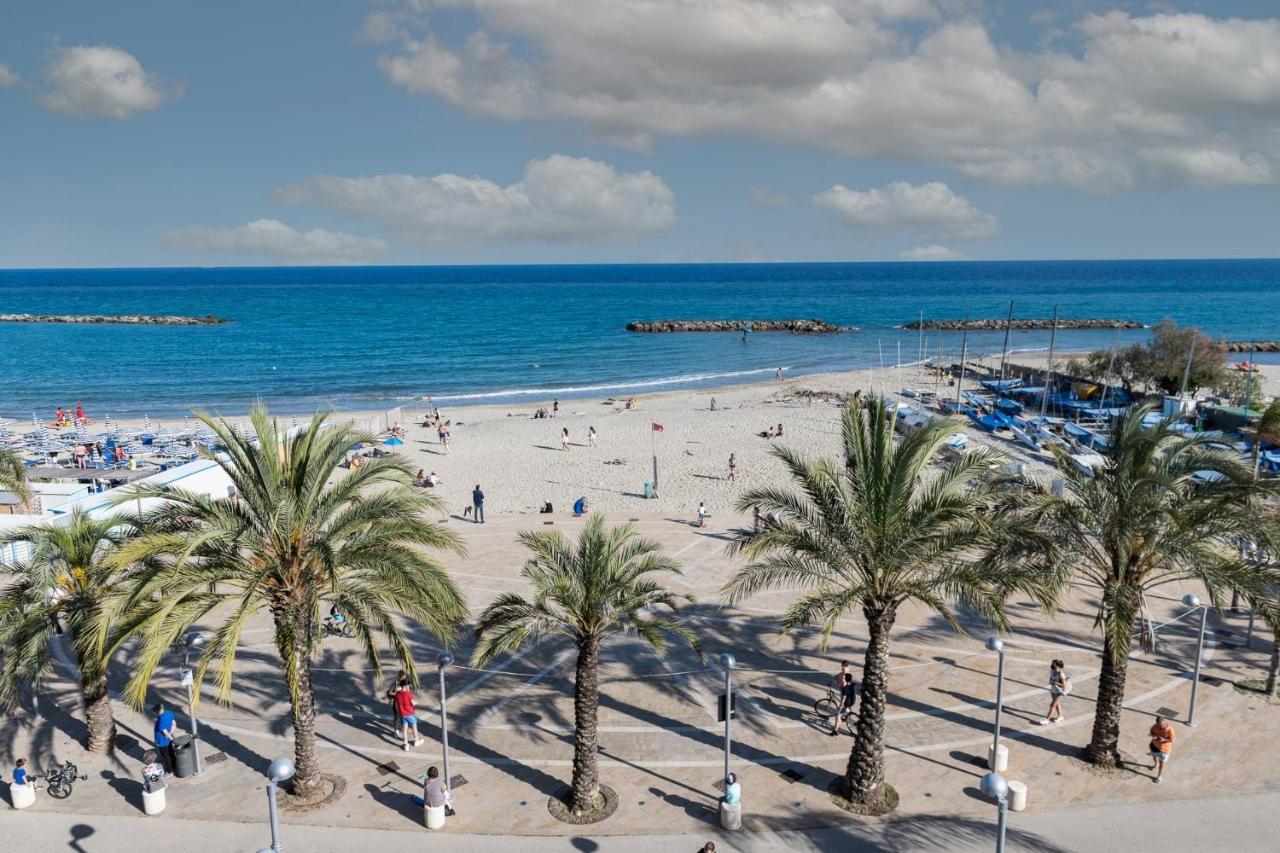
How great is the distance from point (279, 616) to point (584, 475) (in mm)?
22604

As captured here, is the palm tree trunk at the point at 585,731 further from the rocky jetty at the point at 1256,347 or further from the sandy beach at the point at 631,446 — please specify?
the rocky jetty at the point at 1256,347

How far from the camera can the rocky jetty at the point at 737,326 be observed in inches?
3984

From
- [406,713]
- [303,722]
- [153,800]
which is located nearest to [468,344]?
[406,713]

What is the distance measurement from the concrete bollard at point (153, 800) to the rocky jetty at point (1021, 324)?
322 ft

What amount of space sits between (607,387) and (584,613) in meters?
51.3

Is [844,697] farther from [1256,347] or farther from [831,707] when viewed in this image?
[1256,347]

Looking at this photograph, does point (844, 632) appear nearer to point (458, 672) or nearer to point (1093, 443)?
point (458, 672)

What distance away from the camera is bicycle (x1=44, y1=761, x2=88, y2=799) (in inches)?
460

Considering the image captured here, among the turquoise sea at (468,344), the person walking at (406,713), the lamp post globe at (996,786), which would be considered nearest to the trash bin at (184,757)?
the person walking at (406,713)

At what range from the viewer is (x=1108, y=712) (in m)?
12.1

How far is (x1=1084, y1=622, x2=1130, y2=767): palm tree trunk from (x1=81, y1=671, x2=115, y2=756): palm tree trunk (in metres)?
14.4

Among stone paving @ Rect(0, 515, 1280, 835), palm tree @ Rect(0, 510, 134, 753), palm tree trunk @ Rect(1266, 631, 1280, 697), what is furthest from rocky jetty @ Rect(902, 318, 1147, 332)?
palm tree @ Rect(0, 510, 134, 753)

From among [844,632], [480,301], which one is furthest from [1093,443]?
[480,301]

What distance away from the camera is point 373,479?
12000 mm
